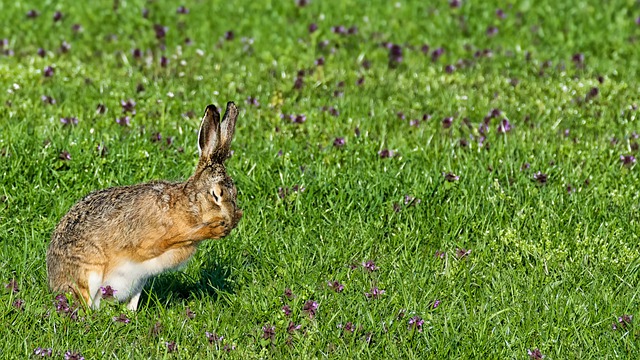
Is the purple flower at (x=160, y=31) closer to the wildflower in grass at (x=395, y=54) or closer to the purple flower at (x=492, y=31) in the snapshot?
the wildflower in grass at (x=395, y=54)

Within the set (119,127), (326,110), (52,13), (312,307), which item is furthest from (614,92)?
(52,13)

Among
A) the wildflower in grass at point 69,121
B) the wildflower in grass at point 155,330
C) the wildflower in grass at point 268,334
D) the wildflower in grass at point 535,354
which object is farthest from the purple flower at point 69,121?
the wildflower in grass at point 535,354

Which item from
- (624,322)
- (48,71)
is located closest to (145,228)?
Answer: (624,322)

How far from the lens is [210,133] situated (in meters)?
6.20

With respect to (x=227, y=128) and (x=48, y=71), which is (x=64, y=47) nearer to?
(x=48, y=71)

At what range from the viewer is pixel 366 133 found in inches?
357

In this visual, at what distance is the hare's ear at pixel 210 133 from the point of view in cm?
616

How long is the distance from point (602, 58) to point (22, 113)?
6.24m

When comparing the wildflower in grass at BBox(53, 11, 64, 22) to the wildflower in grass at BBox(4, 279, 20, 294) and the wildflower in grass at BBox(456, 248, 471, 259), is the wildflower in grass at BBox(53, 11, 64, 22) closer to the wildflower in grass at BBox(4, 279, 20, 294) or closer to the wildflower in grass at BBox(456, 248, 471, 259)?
the wildflower in grass at BBox(4, 279, 20, 294)

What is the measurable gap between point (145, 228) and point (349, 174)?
7.95 feet

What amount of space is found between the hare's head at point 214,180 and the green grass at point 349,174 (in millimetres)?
700

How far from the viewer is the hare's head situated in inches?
236

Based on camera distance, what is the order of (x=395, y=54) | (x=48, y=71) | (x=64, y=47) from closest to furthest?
(x=48, y=71), (x=64, y=47), (x=395, y=54)

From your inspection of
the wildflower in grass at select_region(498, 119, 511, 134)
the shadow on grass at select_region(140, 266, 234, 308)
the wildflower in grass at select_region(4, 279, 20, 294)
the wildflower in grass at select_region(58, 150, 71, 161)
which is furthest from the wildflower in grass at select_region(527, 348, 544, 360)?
the wildflower in grass at select_region(58, 150, 71, 161)
